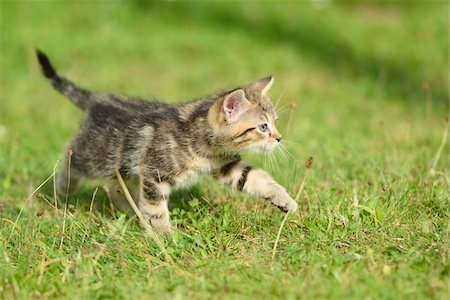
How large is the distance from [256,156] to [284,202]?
1.88 metres

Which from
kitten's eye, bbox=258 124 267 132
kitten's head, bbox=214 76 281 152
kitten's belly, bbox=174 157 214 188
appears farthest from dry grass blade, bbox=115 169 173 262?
kitten's eye, bbox=258 124 267 132

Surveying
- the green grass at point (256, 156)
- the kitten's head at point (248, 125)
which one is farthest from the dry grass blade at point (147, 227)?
the kitten's head at point (248, 125)

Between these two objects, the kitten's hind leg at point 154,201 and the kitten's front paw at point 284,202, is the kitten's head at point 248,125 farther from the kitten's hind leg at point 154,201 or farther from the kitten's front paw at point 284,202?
the kitten's hind leg at point 154,201

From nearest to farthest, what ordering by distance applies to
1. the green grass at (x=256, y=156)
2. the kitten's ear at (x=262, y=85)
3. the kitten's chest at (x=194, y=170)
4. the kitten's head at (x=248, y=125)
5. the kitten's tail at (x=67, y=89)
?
the green grass at (x=256, y=156)
the kitten's head at (x=248, y=125)
the kitten's chest at (x=194, y=170)
the kitten's ear at (x=262, y=85)
the kitten's tail at (x=67, y=89)

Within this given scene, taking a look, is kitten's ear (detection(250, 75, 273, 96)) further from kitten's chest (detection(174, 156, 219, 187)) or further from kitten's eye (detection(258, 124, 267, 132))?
kitten's chest (detection(174, 156, 219, 187))

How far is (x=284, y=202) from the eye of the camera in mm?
4480

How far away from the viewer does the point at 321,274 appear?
3592 mm

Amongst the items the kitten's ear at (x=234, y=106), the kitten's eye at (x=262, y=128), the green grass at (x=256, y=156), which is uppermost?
the kitten's ear at (x=234, y=106)

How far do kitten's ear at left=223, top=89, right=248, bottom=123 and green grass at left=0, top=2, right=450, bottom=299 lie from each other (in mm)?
507

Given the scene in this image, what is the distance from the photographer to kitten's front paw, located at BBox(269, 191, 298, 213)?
445 centimetres

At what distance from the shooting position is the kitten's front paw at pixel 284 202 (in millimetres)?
4453

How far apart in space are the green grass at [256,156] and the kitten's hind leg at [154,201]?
104 mm

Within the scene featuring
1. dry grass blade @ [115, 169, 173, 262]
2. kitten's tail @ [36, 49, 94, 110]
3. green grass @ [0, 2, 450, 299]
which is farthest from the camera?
kitten's tail @ [36, 49, 94, 110]

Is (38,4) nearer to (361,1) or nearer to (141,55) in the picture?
(141,55)
